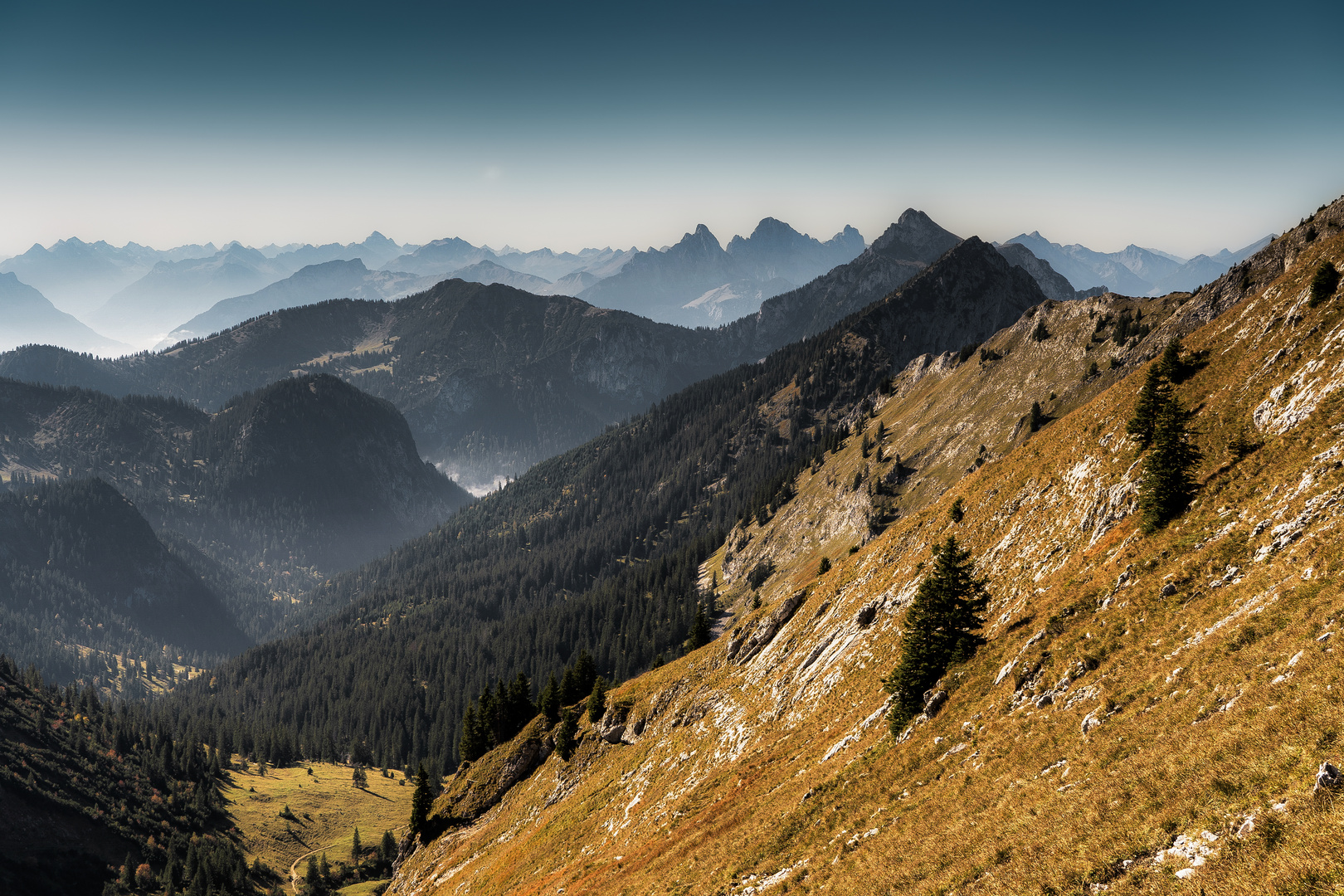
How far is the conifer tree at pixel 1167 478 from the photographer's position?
1395 inches

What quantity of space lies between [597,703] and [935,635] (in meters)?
53.7

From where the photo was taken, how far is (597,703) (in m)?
80.1

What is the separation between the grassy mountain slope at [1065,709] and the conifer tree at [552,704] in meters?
16.3

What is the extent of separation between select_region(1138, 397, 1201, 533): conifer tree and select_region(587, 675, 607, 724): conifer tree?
208ft

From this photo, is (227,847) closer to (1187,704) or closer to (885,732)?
(885,732)

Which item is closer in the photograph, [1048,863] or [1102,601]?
[1048,863]

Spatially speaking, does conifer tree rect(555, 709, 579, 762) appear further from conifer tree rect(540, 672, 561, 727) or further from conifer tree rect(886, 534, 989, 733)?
conifer tree rect(886, 534, 989, 733)

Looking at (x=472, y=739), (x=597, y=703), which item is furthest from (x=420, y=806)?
(x=597, y=703)

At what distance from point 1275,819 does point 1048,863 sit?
18.7 feet

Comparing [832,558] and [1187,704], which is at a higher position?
[1187,704]

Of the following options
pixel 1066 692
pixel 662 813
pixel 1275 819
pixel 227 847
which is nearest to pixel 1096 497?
pixel 1066 692

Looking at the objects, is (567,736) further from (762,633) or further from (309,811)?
(309,811)

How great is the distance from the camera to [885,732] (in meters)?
37.5

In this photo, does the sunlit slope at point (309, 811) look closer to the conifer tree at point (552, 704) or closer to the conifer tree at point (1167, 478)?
the conifer tree at point (552, 704)
